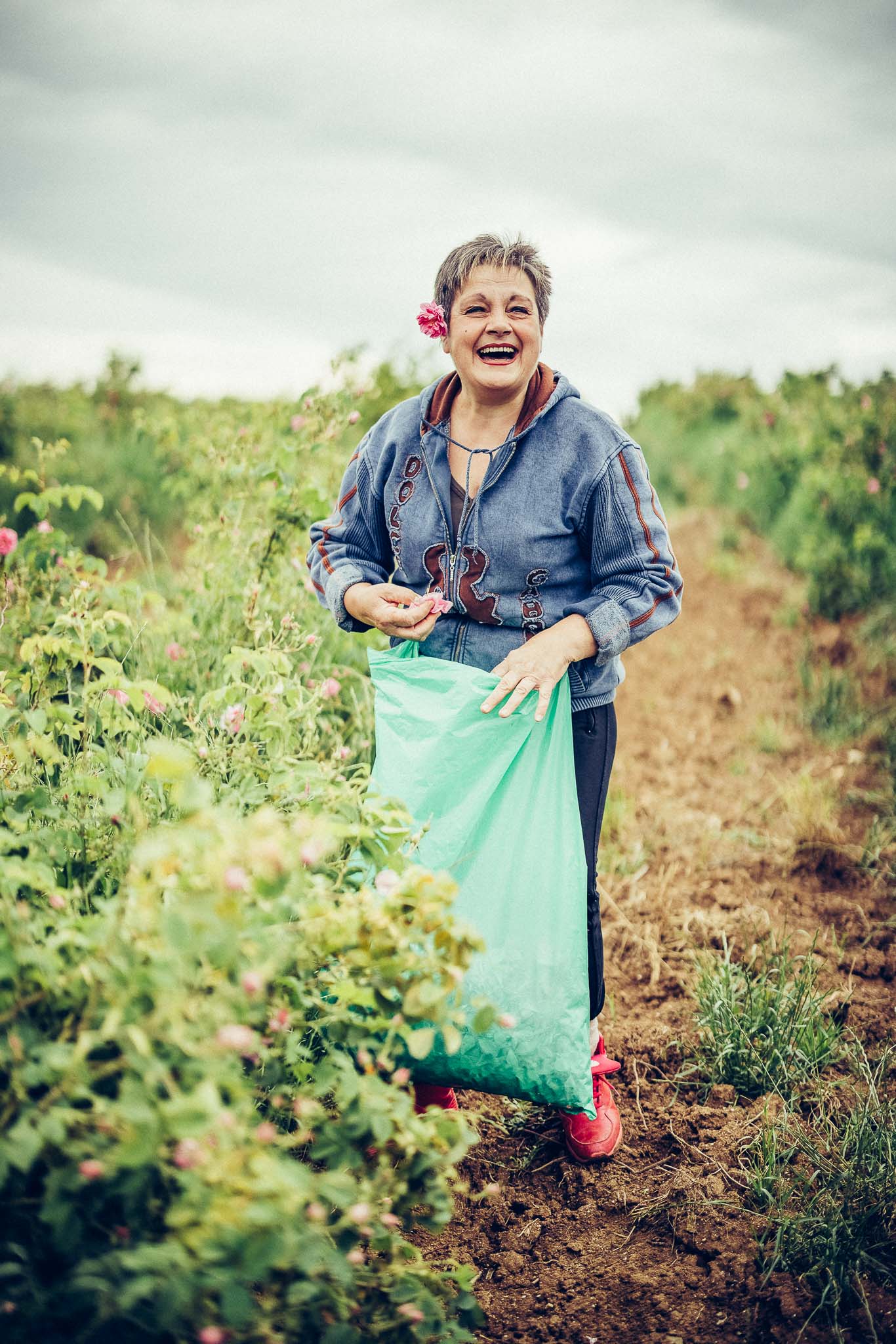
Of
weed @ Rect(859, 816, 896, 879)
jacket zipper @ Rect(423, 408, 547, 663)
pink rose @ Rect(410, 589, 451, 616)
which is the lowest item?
weed @ Rect(859, 816, 896, 879)

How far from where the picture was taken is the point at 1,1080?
3.47 feet

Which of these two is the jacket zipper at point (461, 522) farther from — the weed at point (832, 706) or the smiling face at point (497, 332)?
the weed at point (832, 706)

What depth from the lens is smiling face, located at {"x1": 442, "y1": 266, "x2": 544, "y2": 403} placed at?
166 cm

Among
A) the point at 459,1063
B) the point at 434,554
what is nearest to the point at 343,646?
the point at 434,554

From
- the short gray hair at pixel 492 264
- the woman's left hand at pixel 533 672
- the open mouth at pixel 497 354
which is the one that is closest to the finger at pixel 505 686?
the woman's left hand at pixel 533 672

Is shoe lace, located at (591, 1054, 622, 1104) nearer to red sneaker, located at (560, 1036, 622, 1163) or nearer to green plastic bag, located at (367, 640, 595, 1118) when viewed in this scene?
red sneaker, located at (560, 1036, 622, 1163)

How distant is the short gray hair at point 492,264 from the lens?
1694mm

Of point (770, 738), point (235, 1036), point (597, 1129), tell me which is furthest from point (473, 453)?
point (770, 738)

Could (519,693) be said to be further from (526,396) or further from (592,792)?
(526,396)

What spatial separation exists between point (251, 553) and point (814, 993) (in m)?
2.06

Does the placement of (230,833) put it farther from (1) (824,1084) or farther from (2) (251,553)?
(2) (251,553)

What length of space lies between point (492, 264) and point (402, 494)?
0.45 metres

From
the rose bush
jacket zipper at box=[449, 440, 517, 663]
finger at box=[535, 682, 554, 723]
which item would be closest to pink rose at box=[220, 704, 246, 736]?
the rose bush

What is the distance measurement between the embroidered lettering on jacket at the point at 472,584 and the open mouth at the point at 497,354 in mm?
340
